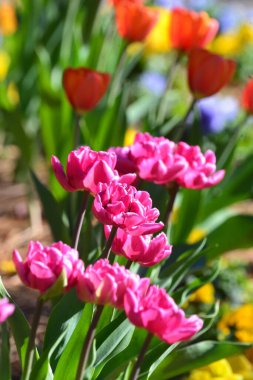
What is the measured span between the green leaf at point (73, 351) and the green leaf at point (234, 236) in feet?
3.55

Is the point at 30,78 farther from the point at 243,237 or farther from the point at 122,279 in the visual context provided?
the point at 122,279

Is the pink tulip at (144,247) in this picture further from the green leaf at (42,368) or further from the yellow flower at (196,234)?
the yellow flower at (196,234)

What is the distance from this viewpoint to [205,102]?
13.2 feet

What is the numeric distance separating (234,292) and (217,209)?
262 mm

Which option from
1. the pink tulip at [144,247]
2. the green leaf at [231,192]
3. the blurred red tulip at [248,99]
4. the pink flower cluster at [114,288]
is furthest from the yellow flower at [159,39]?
the pink flower cluster at [114,288]

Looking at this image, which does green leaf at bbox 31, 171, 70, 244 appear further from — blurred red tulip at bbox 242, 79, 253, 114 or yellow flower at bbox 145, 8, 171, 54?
yellow flower at bbox 145, 8, 171, 54

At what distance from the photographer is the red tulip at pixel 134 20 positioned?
233 centimetres

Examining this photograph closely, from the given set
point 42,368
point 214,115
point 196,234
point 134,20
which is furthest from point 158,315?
point 214,115

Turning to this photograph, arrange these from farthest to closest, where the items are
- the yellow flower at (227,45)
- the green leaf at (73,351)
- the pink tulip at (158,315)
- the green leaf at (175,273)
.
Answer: the yellow flower at (227,45), the green leaf at (175,273), the green leaf at (73,351), the pink tulip at (158,315)

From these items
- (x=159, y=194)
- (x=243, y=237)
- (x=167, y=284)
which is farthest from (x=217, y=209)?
(x=167, y=284)

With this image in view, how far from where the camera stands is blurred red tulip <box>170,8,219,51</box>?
90.5 inches

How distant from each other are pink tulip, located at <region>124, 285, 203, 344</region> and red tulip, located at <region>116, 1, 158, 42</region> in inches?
52.4

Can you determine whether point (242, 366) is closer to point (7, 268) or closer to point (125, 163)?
point (125, 163)

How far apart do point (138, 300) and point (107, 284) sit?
0.16ft
